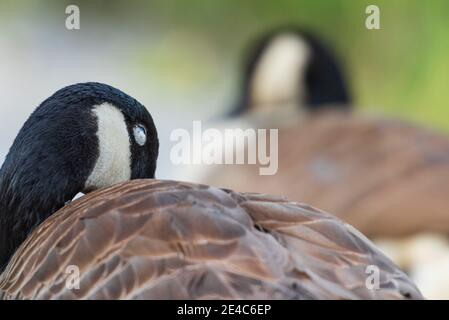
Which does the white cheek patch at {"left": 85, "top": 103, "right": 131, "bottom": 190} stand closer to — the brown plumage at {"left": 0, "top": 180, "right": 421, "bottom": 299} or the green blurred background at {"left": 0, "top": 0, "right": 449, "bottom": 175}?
the brown plumage at {"left": 0, "top": 180, "right": 421, "bottom": 299}

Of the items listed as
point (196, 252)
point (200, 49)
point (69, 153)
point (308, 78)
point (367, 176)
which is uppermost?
point (200, 49)

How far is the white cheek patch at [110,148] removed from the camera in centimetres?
308

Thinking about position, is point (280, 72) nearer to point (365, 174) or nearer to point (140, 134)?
point (365, 174)

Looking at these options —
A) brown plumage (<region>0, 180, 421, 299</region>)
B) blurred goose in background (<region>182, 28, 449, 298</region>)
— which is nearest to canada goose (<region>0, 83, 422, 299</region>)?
brown plumage (<region>0, 180, 421, 299</region>)

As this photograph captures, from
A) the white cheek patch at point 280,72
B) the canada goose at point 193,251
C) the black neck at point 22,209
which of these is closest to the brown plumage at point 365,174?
the white cheek patch at point 280,72

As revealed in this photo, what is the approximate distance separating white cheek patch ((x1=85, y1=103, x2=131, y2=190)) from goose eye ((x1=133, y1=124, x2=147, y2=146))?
0.09 ft

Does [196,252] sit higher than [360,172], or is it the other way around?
[196,252]

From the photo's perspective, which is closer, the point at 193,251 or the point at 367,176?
the point at 193,251

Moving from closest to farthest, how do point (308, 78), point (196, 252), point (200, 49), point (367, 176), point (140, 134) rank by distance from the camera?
A: point (196, 252), point (140, 134), point (367, 176), point (308, 78), point (200, 49)

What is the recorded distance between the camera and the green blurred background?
822 centimetres

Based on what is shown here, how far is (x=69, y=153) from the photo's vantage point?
3.04 meters

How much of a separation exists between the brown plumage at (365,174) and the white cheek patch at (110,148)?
2.52 meters

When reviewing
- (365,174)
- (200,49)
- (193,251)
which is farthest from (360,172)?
(200,49)

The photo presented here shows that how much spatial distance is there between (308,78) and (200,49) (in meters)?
1.50
